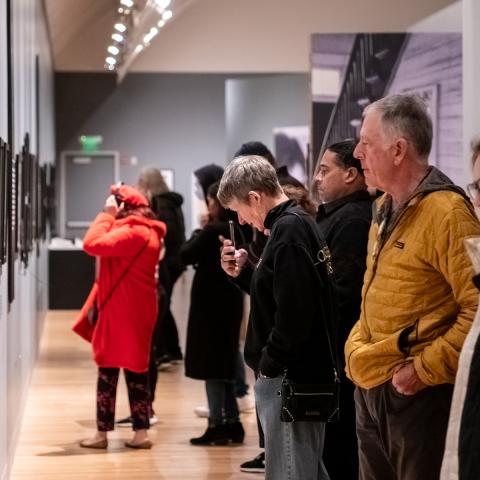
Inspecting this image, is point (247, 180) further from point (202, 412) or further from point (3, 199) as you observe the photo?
point (202, 412)

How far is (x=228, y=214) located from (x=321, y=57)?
8.10ft

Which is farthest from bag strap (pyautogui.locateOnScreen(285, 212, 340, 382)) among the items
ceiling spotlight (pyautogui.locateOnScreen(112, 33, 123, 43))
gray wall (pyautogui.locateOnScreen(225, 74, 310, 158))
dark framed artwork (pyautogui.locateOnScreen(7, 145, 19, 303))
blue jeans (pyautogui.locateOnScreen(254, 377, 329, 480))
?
gray wall (pyautogui.locateOnScreen(225, 74, 310, 158))

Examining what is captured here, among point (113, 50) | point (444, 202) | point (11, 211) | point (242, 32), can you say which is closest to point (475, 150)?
point (444, 202)

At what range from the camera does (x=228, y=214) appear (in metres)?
6.52

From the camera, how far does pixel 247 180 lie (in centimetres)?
402

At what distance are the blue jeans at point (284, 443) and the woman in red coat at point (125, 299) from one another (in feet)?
9.27

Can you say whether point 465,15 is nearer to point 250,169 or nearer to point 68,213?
point 250,169

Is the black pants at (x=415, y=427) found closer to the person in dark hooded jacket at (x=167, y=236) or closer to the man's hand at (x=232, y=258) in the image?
the man's hand at (x=232, y=258)

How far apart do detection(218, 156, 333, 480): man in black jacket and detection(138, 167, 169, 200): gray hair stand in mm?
5174

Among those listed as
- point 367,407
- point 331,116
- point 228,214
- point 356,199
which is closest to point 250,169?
point 356,199

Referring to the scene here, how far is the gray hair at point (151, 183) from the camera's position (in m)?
9.22

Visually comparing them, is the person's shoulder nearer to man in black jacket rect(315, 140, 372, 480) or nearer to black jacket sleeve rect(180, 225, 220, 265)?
man in black jacket rect(315, 140, 372, 480)

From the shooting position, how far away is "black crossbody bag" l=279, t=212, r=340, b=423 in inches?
149

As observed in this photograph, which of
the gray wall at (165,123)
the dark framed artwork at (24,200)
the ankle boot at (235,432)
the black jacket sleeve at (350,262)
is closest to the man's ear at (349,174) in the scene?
the black jacket sleeve at (350,262)
